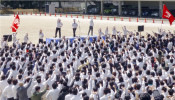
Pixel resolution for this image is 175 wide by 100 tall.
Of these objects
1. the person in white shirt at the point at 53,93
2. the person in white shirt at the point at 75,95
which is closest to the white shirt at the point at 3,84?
the person in white shirt at the point at 53,93

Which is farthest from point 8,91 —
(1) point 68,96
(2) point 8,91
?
(1) point 68,96

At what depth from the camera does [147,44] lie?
17594 mm

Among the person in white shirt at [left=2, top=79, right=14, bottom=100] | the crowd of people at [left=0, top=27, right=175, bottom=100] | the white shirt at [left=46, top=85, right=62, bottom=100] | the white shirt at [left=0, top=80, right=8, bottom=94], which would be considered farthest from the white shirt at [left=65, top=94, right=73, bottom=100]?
Result: the white shirt at [left=0, top=80, right=8, bottom=94]

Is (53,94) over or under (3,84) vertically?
under

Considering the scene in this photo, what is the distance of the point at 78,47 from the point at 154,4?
114ft

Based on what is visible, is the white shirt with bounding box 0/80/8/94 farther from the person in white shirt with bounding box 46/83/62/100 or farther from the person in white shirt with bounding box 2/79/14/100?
the person in white shirt with bounding box 46/83/62/100

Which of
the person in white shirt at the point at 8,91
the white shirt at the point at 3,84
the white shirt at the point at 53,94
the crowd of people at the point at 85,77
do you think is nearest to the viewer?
the crowd of people at the point at 85,77

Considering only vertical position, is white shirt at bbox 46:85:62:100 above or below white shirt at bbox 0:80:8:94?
below

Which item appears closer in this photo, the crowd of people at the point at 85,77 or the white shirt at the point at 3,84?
the crowd of people at the point at 85,77

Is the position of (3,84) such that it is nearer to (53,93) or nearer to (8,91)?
(8,91)

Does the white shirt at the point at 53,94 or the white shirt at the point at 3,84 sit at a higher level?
the white shirt at the point at 3,84

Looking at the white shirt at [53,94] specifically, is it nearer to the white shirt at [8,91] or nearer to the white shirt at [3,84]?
the white shirt at [8,91]

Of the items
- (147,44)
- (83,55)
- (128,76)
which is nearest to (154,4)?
(147,44)

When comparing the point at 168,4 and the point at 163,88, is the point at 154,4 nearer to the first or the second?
the point at 168,4
